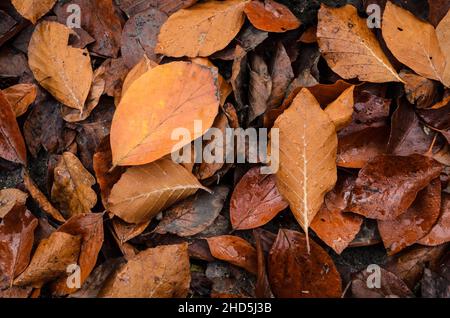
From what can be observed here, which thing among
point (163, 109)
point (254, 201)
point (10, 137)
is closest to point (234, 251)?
point (254, 201)

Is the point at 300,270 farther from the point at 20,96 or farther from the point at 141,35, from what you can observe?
the point at 20,96

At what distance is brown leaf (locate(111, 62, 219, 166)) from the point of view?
1.09 metres

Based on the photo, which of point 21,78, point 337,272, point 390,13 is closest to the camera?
point 337,272

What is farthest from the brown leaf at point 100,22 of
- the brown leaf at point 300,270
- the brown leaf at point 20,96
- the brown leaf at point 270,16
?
the brown leaf at point 300,270

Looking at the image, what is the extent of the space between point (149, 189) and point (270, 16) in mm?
466

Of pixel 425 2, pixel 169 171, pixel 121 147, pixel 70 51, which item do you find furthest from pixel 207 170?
pixel 425 2

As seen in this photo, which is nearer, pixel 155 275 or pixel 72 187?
pixel 155 275

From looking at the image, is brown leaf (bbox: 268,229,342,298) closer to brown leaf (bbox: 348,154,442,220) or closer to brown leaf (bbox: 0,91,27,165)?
brown leaf (bbox: 348,154,442,220)

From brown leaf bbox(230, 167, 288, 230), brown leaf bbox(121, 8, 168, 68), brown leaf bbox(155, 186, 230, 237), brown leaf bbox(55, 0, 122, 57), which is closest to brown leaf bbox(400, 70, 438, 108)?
brown leaf bbox(230, 167, 288, 230)

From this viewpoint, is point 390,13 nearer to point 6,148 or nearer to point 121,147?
point 121,147

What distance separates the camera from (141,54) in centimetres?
123

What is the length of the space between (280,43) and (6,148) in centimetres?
66

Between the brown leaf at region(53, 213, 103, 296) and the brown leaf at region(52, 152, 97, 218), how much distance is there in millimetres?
29

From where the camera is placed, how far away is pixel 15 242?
112 centimetres
